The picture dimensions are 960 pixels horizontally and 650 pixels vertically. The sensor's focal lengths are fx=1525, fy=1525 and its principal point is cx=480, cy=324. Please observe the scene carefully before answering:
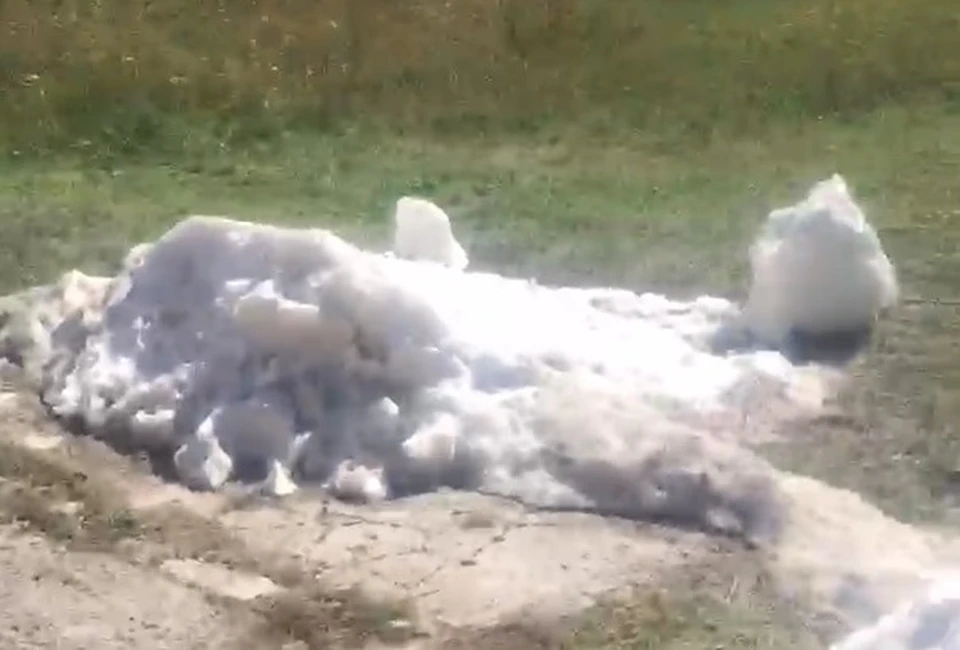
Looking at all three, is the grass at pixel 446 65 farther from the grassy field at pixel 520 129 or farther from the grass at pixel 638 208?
the grass at pixel 638 208

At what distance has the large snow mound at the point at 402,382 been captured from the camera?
19.3 feet

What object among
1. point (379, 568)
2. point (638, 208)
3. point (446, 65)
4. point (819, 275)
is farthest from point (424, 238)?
point (446, 65)

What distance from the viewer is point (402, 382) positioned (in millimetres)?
6168

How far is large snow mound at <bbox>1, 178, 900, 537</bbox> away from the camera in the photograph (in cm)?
588

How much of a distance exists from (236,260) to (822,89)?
5762 millimetres

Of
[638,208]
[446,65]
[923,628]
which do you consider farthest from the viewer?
[446,65]

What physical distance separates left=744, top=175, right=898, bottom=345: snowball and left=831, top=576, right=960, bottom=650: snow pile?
109 inches

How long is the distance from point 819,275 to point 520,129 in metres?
3.90

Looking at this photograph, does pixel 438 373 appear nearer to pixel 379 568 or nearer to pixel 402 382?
pixel 402 382

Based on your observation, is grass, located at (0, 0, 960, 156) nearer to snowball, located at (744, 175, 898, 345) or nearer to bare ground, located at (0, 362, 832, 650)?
snowball, located at (744, 175, 898, 345)

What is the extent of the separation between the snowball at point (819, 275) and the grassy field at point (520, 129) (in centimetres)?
26

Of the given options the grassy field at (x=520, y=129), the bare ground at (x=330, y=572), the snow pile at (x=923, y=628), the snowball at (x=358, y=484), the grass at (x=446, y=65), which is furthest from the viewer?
the grass at (x=446, y=65)

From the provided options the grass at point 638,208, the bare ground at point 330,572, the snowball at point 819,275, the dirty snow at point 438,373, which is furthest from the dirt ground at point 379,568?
the snowball at point 819,275

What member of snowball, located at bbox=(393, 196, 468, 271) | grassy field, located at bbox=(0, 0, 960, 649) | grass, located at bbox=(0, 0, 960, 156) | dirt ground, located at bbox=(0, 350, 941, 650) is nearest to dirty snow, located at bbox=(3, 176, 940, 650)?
dirt ground, located at bbox=(0, 350, 941, 650)
